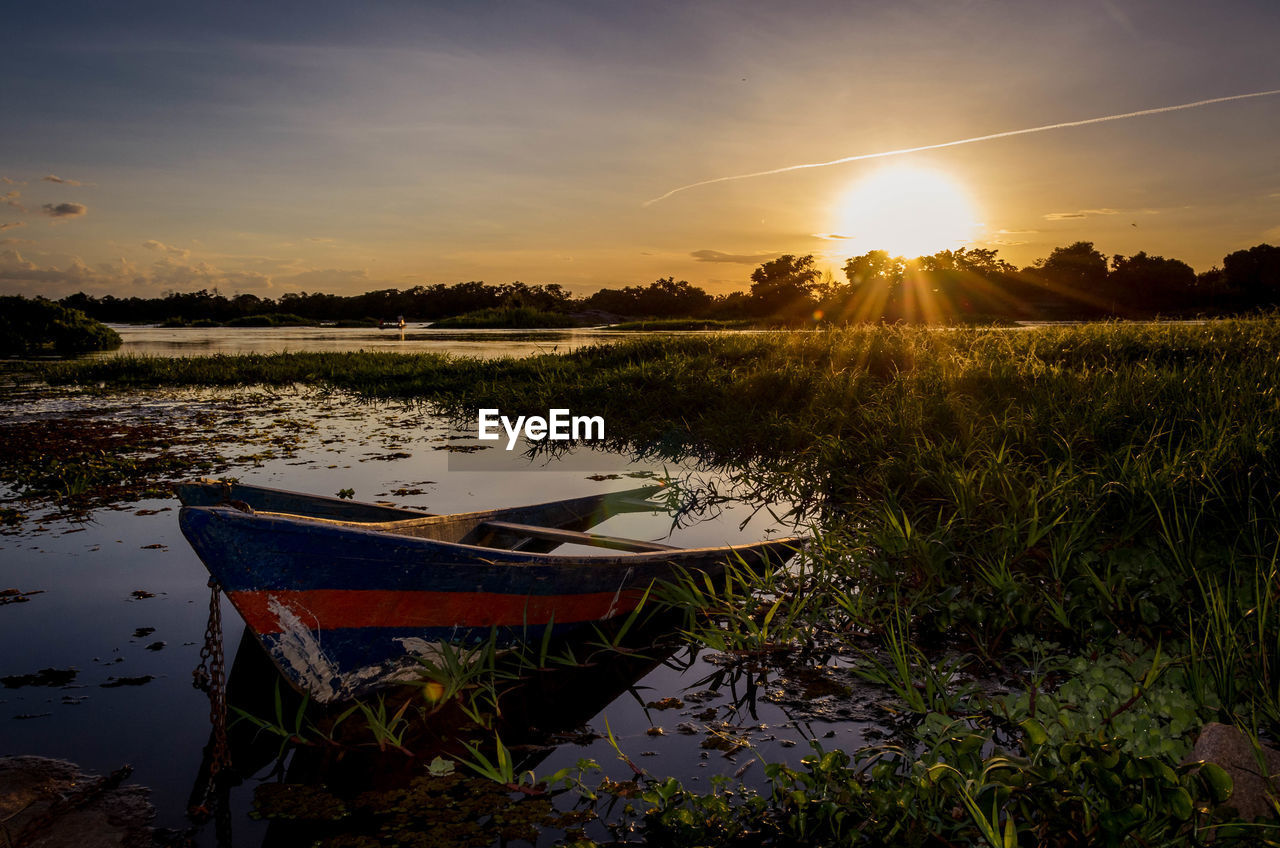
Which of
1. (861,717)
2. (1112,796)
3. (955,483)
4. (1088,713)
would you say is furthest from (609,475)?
(1112,796)

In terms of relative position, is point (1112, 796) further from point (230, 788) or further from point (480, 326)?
point (480, 326)

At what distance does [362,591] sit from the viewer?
11.9ft

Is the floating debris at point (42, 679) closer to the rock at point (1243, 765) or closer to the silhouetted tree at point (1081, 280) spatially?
the rock at point (1243, 765)

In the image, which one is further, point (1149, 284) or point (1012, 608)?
point (1149, 284)

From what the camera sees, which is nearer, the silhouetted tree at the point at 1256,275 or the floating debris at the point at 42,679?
the floating debris at the point at 42,679

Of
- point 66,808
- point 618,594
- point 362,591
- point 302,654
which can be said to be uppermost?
point 362,591

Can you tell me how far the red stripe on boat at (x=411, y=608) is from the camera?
11.5 feet

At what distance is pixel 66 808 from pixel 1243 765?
4.64m

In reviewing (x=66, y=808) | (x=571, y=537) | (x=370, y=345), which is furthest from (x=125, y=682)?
(x=370, y=345)

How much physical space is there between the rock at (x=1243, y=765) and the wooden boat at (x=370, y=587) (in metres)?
3.00

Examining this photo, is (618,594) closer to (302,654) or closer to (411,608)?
(411,608)

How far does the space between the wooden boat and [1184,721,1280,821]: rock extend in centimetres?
300

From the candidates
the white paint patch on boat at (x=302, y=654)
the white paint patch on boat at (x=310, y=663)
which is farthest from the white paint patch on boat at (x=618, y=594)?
the white paint patch on boat at (x=302, y=654)

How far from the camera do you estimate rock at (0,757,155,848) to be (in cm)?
280
